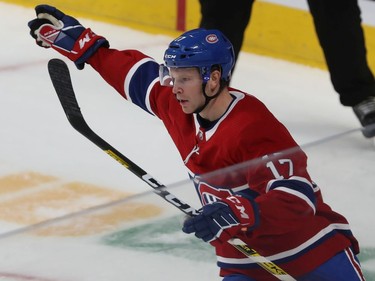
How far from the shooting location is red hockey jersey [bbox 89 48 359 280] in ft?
7.22

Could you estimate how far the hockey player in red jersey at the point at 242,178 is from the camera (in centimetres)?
217

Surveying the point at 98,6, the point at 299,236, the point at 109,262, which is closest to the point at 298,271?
the point at 299,236

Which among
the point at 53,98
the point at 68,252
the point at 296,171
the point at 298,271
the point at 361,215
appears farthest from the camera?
the point at 53,98

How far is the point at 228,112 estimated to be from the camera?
235 cm

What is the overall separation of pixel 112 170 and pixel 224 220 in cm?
160

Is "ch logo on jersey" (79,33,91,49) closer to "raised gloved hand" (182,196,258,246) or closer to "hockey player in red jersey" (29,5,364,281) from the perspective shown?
"hockey player in red jersey" (29,5,364,281)

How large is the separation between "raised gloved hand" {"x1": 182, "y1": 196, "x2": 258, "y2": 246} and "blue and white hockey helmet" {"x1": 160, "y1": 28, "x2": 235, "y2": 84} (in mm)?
296

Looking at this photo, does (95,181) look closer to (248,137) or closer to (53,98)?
(53,98)

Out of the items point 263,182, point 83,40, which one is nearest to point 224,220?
point 263,182

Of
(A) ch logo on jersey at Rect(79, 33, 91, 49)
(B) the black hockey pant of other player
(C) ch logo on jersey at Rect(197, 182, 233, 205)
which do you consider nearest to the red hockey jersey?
(C) ch logo on jersey at Rect(197, 182, 233, 205)

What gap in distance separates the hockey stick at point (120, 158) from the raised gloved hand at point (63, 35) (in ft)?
0.44

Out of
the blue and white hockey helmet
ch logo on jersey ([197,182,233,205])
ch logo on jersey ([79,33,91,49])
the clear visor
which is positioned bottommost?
ch logo on jersey ([197,182,233,205])

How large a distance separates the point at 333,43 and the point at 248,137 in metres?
1.88

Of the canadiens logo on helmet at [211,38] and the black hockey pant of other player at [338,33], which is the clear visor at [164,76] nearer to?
the canadiens logo on helmet at [211,38]
